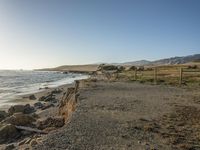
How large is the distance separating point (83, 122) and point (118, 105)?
17.2 ft

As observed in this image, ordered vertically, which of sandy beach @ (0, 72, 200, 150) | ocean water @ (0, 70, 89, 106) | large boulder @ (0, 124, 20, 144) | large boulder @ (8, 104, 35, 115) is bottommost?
ocean water @ (0, 70, 89, 106)

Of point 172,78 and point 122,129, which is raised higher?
point 122,129

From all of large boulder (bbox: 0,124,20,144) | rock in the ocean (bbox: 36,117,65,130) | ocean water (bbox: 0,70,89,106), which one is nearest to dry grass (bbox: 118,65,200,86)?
ocean water (bbox: 0,70,89,106)

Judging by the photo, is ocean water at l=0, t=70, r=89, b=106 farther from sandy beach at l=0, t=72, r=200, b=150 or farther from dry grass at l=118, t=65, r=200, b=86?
sandy beach at l=0, t=72, r=200, b=150

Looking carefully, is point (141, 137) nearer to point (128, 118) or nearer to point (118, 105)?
point (128, 118)

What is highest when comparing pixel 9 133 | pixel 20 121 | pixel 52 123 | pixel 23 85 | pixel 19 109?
pixel 52 123

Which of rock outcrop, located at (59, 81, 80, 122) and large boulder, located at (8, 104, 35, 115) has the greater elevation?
rock outcrop, located at (59, 81, 80, 122)

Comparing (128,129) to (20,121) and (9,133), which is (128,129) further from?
(20,121)

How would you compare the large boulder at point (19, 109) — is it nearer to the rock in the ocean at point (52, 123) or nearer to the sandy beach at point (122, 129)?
the sandy beach at point (122, 129)

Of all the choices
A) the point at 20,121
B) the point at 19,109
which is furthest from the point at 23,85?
the point at 20,121

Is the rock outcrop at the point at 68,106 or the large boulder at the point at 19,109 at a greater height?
the rock outcrop at the point at 68,106

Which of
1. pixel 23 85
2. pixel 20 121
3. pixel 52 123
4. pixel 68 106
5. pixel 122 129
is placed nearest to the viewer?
pixel 122 129

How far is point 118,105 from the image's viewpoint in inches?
683

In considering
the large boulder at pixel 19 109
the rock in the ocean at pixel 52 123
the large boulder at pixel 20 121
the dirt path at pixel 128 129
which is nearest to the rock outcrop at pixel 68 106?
the rock in the ocean at pixel 52 123
